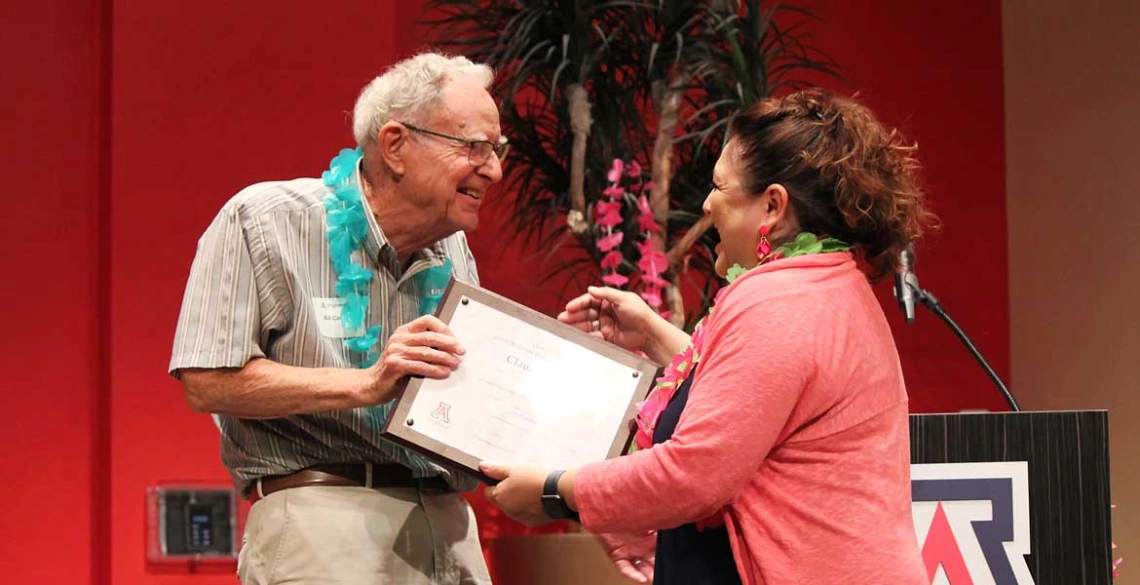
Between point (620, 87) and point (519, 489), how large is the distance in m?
1.96

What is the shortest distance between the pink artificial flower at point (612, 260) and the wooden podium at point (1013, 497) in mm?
1159

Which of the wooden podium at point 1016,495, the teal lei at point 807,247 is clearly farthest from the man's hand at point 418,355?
the wooden podium at point 1016,495

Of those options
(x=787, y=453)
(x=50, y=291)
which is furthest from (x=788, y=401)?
(x=50, y=291)

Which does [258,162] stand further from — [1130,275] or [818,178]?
[1130,275]

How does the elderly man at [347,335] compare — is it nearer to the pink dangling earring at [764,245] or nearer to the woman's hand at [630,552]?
the woman's hand at [630,552]

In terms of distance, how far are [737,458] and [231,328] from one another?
870mm

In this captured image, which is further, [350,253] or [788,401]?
[350,253]

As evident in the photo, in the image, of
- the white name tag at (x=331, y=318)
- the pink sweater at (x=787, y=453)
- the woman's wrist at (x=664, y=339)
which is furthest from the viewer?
the woman's wrist at (x=664, y=339)

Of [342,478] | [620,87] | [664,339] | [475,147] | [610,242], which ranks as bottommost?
[342,478]

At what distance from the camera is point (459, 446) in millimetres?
1975

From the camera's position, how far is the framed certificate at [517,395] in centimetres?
197

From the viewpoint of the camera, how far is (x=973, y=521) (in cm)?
250

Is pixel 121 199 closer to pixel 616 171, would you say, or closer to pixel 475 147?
pixel 616 171

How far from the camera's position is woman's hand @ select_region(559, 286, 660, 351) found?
2.30 m
